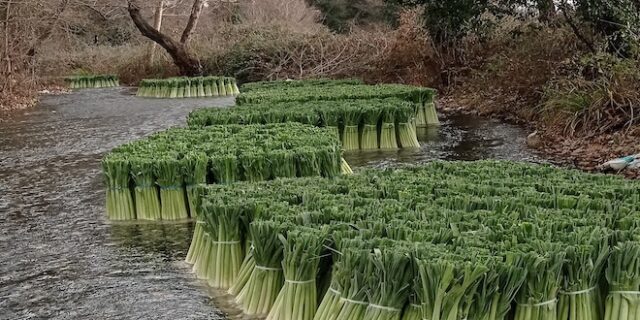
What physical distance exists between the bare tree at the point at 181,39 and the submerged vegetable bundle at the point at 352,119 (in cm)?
1837

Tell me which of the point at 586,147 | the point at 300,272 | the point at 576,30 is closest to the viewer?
the point at 300,272

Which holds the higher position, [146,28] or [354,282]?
[146,28]

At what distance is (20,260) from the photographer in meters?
6.95

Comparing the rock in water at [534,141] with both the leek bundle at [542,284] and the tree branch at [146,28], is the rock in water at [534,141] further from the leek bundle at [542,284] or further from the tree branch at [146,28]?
the tree branch at [146,28]

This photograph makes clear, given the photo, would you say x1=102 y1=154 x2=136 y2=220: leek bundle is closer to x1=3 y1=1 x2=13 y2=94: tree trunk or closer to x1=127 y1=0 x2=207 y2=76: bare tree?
x1=3 y1=1 x2=13 y2=94: tree trunk

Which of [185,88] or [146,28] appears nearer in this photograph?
[185,88]

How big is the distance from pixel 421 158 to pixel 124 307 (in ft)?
23.2

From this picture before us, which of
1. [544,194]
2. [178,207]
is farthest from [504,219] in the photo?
[178,207]

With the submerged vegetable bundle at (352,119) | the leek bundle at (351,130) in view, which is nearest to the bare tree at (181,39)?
the submerged vegetable bundle at (352,119)

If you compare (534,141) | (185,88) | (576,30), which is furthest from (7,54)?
(534,141)

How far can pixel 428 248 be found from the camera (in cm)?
420

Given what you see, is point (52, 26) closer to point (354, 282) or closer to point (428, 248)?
point (354, 282)

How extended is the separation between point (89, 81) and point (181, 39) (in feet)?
20.9

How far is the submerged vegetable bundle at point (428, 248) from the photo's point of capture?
407 cm
